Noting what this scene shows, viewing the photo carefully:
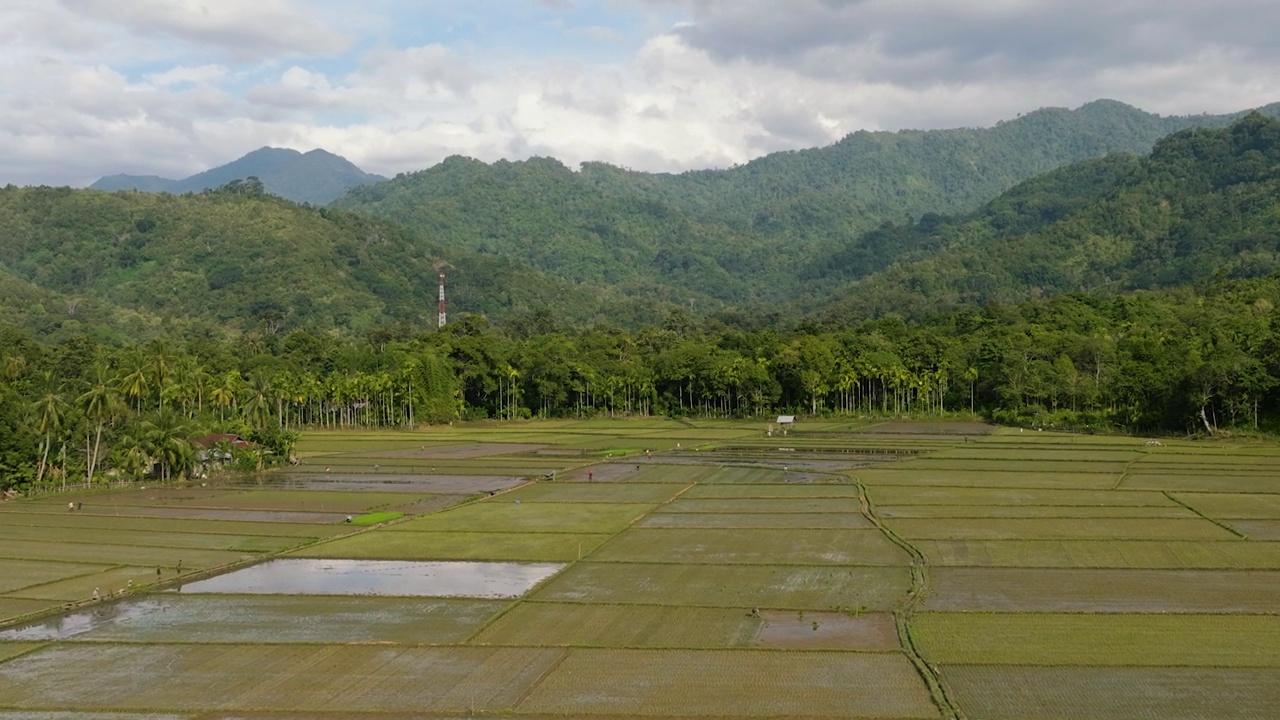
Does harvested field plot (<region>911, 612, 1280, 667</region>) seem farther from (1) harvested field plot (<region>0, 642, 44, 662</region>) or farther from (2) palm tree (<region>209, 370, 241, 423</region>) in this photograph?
(2) palm tree (<region>209, 370, 241, 423</region>)

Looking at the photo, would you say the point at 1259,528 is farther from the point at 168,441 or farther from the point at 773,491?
the point at 168,441

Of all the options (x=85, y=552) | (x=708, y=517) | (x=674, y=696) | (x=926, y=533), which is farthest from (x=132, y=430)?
(x=674, y=696)

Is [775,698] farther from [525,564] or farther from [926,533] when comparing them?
[926,533]

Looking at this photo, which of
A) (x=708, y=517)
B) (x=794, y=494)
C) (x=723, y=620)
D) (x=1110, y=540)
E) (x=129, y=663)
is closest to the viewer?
(x=129, y=663)

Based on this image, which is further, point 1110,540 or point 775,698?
point 1110,540

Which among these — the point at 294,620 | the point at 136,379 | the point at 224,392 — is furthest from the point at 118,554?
the point at 224,392

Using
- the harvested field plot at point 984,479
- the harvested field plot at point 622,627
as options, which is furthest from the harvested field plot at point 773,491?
the harvested field plot at point 622,627
